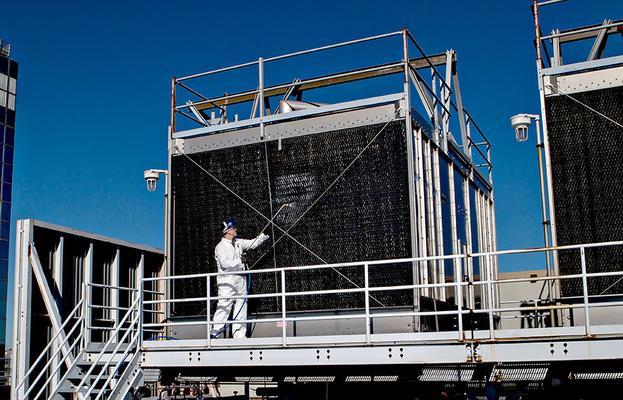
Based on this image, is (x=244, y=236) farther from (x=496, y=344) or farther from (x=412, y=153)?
(x=496, y=344)

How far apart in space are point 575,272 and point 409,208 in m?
2.50

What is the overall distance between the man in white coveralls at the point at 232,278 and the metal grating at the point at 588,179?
4.59 meters

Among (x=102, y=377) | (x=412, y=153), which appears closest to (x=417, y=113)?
(x=412, y=153)

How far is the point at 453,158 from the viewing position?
15.0 meters

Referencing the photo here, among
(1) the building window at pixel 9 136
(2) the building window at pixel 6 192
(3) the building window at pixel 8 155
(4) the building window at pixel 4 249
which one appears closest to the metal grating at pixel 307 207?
(4) the building window at pixel 4 249

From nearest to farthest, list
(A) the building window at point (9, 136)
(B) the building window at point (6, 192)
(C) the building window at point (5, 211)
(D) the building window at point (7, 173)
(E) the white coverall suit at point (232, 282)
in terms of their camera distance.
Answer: (E) the white coverall suit at point (232, 282) → (C) the building window at point (5, 211) → (B) the building window at point (6, 192) → (D) the building window at point (7, 173) → (A) the building window at point (9, 136)

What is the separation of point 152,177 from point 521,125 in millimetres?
7404

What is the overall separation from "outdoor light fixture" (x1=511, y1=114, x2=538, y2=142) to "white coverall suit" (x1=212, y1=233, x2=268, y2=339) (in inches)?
209

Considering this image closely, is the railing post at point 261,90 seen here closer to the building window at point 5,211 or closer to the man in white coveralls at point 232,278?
→ the man in white coveralls at point 232,278

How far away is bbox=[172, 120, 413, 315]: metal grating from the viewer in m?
12.5

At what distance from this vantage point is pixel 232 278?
41.6 feet

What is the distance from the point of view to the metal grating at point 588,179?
11484mm

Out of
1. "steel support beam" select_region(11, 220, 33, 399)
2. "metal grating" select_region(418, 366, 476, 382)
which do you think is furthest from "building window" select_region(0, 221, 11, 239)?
"metal grating" select_region(418, 366, 476, 382)

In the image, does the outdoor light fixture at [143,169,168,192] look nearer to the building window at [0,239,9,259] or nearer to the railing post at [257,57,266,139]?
the railing post at [257,57,266,139]
